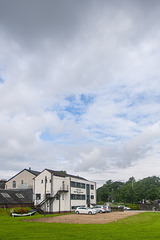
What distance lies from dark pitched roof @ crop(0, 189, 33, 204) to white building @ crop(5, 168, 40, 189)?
695cm

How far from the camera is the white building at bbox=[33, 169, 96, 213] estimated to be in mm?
48281

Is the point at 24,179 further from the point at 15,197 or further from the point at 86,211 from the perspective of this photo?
the point at 86,211

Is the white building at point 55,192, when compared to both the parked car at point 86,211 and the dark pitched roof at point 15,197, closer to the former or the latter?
the dark pitched roof at point 15,197

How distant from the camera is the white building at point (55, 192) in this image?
48281 millimetres

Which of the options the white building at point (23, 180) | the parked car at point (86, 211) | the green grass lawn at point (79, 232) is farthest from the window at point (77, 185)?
the green grass lawn at point (79, 232)

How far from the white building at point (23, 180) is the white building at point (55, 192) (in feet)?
28.8

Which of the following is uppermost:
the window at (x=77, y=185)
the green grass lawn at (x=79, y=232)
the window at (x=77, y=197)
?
the window at (x=77, y=185)

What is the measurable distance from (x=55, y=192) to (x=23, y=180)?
49.7 ft

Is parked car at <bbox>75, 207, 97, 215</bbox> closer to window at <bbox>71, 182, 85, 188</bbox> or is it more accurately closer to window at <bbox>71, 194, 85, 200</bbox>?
window at <bbox>71, 194, 85, 200</bbox>

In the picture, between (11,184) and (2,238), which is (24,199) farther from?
(2,238)

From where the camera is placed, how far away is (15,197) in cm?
4734

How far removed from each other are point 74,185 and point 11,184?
61.6 feet

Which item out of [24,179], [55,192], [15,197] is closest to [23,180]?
[24,179]

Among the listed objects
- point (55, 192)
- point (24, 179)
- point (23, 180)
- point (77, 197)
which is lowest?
point (77, 197)
